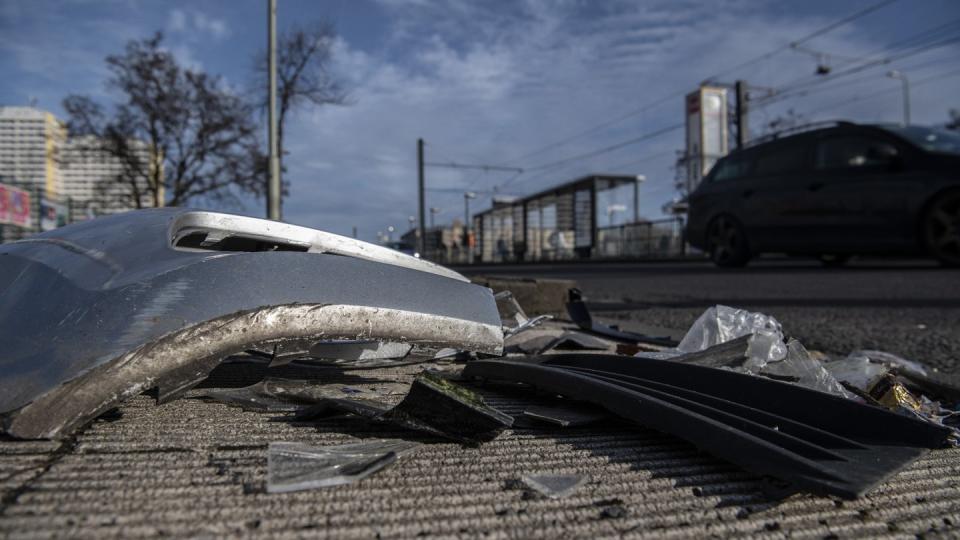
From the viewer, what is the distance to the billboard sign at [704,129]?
28219 mm

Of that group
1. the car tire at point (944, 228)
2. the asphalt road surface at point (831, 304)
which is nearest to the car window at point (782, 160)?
the asphalt road surface at point (831, 304)

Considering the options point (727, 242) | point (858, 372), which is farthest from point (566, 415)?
point (727, 242)

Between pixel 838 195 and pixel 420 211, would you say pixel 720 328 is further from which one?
pixel 420 211

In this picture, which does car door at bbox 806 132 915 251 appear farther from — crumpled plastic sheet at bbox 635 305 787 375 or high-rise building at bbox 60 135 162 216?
high-rise building at bbox 60 135 162 216

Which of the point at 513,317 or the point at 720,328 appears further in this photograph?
the point at 513,317

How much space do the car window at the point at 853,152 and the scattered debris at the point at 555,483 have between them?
7.18 metres

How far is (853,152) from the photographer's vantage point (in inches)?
280

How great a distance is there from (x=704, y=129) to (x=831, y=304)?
2546 centimetres

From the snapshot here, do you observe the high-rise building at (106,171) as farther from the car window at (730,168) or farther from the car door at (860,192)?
the car door at (860,192)

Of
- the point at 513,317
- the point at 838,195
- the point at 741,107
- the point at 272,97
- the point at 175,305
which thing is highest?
the point at 741,107

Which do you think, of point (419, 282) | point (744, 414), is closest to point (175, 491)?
point (419, 282)

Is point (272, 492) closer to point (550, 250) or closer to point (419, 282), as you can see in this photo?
point (419, 282)

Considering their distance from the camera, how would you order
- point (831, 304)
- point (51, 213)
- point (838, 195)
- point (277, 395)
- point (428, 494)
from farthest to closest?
point (51, 213), point (838, 195), point (831, 304), point (277, 395), point (428, 494)

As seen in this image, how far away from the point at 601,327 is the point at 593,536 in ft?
8.07
